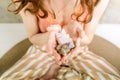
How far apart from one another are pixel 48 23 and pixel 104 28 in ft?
1.24

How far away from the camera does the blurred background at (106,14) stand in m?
1.38

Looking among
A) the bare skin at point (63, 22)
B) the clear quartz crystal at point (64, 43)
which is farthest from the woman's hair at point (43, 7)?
the clear quartz crystal at point (64, 43)

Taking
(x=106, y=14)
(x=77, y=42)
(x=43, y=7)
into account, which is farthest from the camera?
(x=106, y=14)

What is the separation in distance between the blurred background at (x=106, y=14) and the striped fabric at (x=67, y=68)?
30cm

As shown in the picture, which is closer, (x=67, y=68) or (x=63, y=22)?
(x=67, y=68)

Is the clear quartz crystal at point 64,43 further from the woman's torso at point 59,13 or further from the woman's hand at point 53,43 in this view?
the woman's torso at point 59,13

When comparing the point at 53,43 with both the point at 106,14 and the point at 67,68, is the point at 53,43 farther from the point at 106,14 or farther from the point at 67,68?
the point at 106,14

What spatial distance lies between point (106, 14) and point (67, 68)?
0.46 meters

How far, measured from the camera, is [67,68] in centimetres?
108

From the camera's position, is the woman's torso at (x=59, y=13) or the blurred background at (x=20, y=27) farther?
the blurred background at (x=20, y=27)

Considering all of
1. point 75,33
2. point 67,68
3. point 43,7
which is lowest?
point 67,68

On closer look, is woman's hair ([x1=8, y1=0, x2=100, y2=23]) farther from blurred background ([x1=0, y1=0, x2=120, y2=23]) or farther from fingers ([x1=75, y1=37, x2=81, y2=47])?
blurred background ([x1=0, y1=0, x2=120, y2=23])

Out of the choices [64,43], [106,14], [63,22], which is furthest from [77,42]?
[106,14]

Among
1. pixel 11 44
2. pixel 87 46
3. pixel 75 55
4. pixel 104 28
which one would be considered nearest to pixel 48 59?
pixel 75 55
